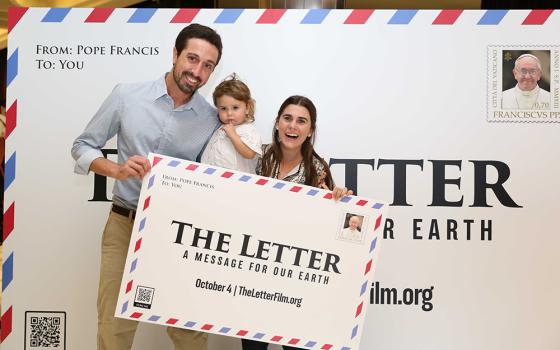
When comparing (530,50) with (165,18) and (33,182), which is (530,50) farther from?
(33,182)

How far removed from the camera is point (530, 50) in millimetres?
2928

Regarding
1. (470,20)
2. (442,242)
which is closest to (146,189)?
(442,242)

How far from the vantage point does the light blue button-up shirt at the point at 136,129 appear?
281 centimetres

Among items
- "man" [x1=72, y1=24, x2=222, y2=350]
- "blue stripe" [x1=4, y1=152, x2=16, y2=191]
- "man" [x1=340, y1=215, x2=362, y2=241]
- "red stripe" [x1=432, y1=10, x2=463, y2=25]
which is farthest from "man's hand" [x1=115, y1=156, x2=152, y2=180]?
"red stripe" [x1=432, y1=10, x2=463, y2=25]

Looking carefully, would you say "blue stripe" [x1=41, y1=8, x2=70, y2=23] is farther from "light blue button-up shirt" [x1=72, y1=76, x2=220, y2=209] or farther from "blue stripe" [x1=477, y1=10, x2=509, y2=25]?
"blue stripe" [x1=477, y1=10, x2=509, y2=25]

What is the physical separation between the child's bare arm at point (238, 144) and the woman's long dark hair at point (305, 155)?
0.07m

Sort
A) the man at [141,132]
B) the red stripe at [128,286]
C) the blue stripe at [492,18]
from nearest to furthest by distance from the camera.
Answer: the red stripe at [128,286] → the man at [141,132] → the blue stripe at [492,18]

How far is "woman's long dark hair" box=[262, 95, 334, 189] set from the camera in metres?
2.79

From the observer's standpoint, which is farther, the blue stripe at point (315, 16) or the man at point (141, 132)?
the blue stripe at point (315, 16)

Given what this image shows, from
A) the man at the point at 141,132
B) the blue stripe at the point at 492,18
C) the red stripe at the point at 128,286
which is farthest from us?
the blue stripe at the point at 492,18

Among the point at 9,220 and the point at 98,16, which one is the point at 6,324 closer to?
the point at 9,220

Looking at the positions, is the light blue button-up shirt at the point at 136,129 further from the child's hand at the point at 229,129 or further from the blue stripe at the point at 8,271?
the blue stripe at the point at 8,271

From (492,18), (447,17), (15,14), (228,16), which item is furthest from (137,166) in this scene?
(492,18)

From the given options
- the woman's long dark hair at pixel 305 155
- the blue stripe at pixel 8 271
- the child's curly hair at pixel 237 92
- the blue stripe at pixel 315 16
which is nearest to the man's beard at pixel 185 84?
the child's curly hair at pixel 237 92
